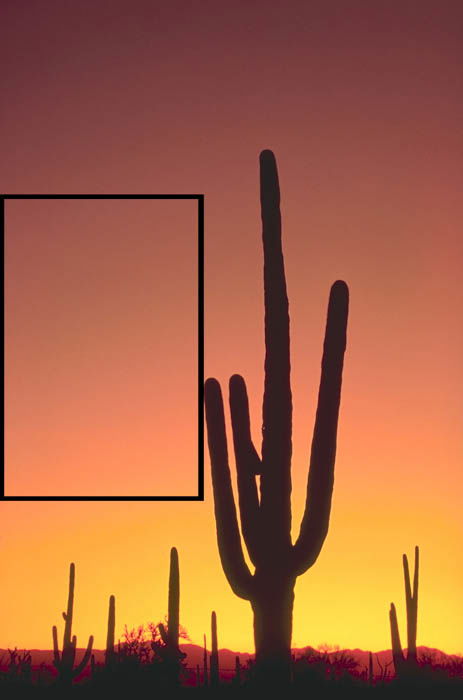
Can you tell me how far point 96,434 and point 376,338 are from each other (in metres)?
1.55

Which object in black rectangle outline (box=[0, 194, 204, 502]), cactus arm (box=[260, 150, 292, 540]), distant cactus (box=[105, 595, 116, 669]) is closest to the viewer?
cactus arm (box=[260, 150, 292, 540])

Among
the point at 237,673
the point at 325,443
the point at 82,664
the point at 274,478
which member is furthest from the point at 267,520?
the point at 82,664

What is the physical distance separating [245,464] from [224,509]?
0.78 ft

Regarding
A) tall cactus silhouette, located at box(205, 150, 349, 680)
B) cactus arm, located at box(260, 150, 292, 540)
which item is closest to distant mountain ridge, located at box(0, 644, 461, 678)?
tall cactus silhouette, located at box(205, 150, 349, 680)

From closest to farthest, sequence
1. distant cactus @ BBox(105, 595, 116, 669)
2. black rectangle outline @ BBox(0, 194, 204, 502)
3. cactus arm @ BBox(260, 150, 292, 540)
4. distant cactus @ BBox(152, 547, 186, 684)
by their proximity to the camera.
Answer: cactus arm @ BBox(260, 150, 292, 540)
distant cactus @ BBox(152, 547, 186, 684)
distant cactus @ BBox(105, 595, 116, 669)
black rectangle outline @ BBox(0, 194, 204, 502)

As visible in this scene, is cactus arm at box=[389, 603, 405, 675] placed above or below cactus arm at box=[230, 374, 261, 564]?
below

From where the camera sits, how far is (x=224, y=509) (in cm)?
533

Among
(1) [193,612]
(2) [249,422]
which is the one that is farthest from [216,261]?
(1) [193,612]

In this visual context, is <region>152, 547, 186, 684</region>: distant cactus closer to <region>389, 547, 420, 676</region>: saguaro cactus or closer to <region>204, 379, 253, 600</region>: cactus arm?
<region>204, 379, 253, 600</region>: cactus arm

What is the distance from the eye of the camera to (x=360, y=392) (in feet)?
19.2

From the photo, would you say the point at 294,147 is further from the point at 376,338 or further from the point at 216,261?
the point at 376,338

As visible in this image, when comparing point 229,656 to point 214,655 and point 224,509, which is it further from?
point 224,509

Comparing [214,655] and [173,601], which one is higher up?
[173,601]

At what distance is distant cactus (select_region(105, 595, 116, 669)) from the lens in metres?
5.54
